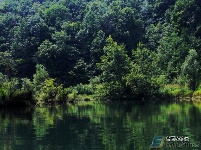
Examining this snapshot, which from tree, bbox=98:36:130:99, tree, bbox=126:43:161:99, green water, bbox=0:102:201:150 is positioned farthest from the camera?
tree, bbox=98:36:130:99

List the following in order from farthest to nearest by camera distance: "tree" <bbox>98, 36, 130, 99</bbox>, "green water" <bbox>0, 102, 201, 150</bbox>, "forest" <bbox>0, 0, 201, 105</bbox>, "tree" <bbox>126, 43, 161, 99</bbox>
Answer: "tree" <bbox>98, 36, 130, 99</bbox>, "forest" <bbox>0, 0, 201, 105</bbox>, "tree" <bbox>126, 43, 161, 99</bbox>, "green water" <bbox>0, 102, 201, 150</bbox>

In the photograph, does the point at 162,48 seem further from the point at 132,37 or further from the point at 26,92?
the point at 26,92

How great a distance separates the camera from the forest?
62.9 metres

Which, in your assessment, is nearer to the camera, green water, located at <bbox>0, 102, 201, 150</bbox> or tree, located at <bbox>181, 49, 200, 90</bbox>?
green water, located at <bbox>0, 102, 201, 150</bbox>

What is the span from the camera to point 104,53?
8325 cm

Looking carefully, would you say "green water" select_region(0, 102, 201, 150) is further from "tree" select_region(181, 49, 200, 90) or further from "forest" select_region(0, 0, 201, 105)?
"tree" select_region(181, 49, 200, 90)

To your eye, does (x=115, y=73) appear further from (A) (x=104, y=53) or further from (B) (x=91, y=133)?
(B) (x=91, y=133)

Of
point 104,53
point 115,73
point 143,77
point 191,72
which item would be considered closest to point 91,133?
point 143,77

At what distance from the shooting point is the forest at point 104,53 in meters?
62.9

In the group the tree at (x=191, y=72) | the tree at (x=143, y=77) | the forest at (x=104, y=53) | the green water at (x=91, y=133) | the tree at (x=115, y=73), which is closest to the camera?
the green water at (x=91, y=133)

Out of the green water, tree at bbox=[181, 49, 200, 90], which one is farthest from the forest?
the green water

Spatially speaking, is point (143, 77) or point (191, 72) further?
point (143, 77)

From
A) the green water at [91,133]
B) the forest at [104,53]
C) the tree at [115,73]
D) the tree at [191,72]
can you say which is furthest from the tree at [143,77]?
the green water at [91,133]

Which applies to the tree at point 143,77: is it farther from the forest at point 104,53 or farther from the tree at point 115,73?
→ the tree at point 115,73
